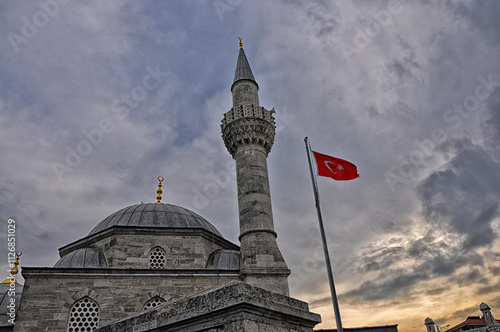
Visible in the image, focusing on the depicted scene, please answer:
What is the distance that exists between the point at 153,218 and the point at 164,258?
2273mm

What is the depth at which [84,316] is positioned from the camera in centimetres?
1098

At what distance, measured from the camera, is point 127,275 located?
11711 mm

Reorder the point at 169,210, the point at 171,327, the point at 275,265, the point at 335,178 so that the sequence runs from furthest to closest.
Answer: the point at 169,210 < the point at 275,265 < the point at 335,178 < the point at 171,327

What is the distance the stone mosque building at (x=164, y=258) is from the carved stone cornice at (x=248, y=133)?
0.14 ft

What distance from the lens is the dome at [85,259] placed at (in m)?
12.6

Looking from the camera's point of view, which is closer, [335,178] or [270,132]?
[335,178]

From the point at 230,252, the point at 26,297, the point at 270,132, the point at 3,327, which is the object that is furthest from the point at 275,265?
the point at 3,327

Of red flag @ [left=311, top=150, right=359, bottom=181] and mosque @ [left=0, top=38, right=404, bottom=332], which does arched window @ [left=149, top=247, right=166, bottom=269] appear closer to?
mosque @ [left=0, top=38, right=404, bottom=332]

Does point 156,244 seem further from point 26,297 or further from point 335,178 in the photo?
point 335,178

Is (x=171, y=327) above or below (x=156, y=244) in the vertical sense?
below

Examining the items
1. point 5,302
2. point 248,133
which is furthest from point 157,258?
point 5,302

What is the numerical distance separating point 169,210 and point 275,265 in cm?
635

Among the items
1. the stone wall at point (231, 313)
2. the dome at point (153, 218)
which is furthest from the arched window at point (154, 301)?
the stone wall at point (231, 313)

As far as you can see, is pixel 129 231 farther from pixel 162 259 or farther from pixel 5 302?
pixel 5 302
